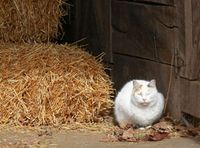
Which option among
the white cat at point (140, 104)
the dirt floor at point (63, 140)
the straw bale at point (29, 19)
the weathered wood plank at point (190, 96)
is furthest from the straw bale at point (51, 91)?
the weathered wood plank at point (190, 96)

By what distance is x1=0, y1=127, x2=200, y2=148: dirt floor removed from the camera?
4.94 metres

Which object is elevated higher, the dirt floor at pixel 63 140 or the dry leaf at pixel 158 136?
the dry leaf at pixel 158 136

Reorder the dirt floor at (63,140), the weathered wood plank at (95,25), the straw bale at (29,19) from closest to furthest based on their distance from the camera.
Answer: the dirt floor at (63,140)
the weathered wood plank at (95,25)
the straw bale at (29,19)

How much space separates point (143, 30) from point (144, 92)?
2.29ft

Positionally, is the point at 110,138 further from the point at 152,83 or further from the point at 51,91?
the point at 51,91

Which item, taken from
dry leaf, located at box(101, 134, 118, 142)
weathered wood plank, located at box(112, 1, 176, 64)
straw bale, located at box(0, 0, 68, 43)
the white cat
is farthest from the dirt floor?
straw bale, located at box(0, 0, 68, 43)

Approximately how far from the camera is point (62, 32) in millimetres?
7379

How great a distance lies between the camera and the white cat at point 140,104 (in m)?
5.37

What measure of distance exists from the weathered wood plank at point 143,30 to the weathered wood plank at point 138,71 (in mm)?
Result: 65

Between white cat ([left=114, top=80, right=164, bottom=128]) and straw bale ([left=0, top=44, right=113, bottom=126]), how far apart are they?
331mm

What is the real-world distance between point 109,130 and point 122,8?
1.27 metres

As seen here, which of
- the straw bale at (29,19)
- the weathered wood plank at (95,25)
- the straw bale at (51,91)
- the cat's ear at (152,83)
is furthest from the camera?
the straw bale at (29,19)

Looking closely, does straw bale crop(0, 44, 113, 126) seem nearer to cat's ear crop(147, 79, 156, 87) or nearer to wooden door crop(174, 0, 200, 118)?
cat's ear crop(147, 79, 156, 87)

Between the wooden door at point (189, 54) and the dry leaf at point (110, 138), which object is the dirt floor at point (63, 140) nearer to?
the dry leaf at point (110, 138)
